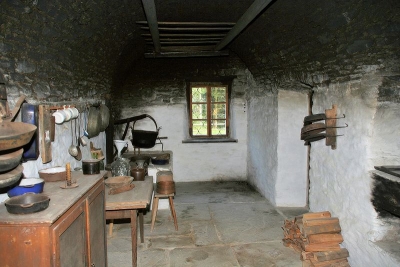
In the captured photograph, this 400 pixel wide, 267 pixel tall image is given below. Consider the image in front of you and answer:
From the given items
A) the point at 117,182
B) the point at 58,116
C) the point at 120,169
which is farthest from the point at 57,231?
the point at 120,169

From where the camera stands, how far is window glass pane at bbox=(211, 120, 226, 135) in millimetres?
7736

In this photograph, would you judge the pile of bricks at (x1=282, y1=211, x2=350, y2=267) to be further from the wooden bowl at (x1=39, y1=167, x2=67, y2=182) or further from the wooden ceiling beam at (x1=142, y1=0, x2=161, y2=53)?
the wooden ceiling beam at (x1=142, y1=0, x2=161, y2=53)

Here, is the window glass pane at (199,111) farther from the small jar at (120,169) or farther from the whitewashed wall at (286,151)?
the small jar at (120,169)

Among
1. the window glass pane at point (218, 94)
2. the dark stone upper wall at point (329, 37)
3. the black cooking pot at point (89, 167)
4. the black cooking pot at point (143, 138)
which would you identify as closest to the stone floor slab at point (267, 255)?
the black cooking pot at point (89, 167)

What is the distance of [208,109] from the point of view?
7633 mm

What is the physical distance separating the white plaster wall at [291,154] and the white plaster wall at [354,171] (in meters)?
1.28

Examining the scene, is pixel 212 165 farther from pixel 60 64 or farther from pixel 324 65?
pixel 60 64

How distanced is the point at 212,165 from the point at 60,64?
4989 mm

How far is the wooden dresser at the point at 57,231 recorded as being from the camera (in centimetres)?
176

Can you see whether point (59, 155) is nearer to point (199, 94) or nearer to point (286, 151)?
point (286, 151)

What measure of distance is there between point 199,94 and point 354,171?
469 centimetres

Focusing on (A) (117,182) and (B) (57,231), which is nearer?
(B) (57,231)

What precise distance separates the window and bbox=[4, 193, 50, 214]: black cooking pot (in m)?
5.71

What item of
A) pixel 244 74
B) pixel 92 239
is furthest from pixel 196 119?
pixel 92 239
